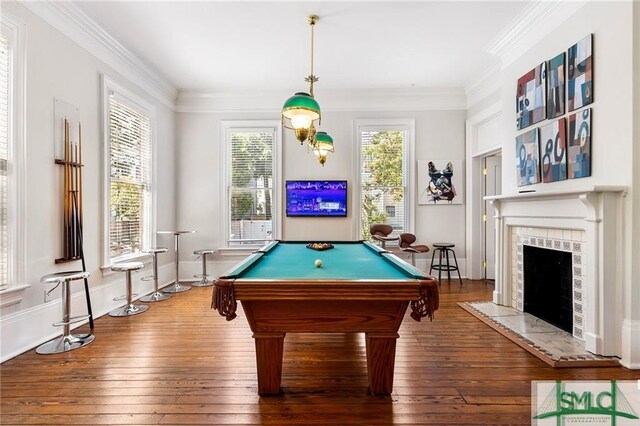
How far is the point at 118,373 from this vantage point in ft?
7.64

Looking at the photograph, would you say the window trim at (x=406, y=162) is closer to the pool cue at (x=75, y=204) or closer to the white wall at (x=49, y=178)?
the white wall at (x=49, y=178)

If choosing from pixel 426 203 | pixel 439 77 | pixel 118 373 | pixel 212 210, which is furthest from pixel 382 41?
pixel 118 373

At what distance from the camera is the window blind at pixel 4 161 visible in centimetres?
260

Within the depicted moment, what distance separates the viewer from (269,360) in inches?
77.8

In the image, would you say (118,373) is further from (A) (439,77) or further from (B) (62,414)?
(A) (439,77)

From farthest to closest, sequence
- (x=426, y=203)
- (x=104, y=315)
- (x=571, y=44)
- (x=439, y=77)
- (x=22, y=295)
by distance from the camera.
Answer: (x=426, y=203)
(x=439, y=77)
(x=104, y=315)
(x=571, y=44)
(x=22, y=295)

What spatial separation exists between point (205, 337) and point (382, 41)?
399cm

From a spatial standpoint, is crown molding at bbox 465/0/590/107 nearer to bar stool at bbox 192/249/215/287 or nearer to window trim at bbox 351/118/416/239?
window trim at bbox 351/118/416/239

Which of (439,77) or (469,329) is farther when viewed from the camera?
(439,77)

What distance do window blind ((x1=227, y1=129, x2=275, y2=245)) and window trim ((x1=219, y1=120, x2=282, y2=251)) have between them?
0.07 m

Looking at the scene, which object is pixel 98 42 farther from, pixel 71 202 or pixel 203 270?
pixel 203 270

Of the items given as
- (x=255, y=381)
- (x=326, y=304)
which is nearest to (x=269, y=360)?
(x=255, y=381)

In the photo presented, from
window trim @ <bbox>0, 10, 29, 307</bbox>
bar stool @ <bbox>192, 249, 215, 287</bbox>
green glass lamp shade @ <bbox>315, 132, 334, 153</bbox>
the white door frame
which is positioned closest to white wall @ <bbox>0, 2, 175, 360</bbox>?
window trim @ <bbox>0, 10, 29, 307</bbox>

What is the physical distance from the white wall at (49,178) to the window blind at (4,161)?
138mm
